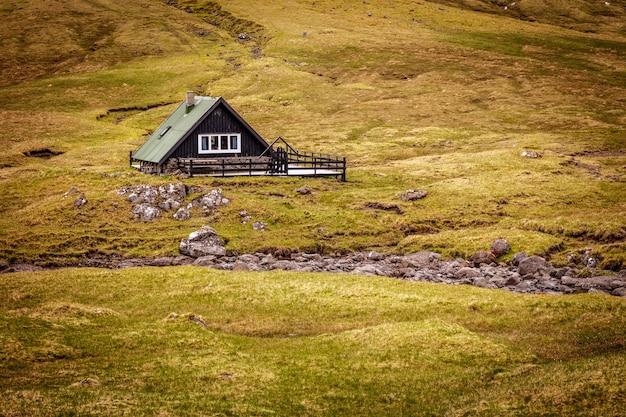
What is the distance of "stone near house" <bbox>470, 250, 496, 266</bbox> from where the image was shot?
53688 mm

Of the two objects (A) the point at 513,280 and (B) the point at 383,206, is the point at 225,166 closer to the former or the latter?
(B) the point at 383,206

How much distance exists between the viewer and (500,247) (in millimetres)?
55000

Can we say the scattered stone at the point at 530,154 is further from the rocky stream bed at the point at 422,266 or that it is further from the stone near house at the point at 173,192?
the stone near house at the point at 173,192

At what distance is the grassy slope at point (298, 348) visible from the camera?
24641 millimetres

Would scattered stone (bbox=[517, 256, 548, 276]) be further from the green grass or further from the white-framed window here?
the white-framed window

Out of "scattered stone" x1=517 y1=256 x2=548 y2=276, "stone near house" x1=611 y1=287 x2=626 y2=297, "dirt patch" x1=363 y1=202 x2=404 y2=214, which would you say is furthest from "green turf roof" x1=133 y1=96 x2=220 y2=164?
"stone near house" x1=611 y1=287 x2=626 y2=297

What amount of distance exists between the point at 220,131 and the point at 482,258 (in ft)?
127

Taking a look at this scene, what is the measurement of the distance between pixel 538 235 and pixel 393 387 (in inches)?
1350

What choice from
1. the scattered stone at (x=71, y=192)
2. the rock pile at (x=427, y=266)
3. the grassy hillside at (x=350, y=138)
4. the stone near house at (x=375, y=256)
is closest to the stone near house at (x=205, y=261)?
the rock pile at (x=427, y=266)

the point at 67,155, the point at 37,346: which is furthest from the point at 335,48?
the point at 37,346

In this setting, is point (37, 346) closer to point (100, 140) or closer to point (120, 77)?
point (100, 140)

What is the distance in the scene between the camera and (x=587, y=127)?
4781 inches

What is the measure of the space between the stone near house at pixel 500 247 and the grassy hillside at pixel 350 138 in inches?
48.2

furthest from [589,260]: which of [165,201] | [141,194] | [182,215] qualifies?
[141,194]
